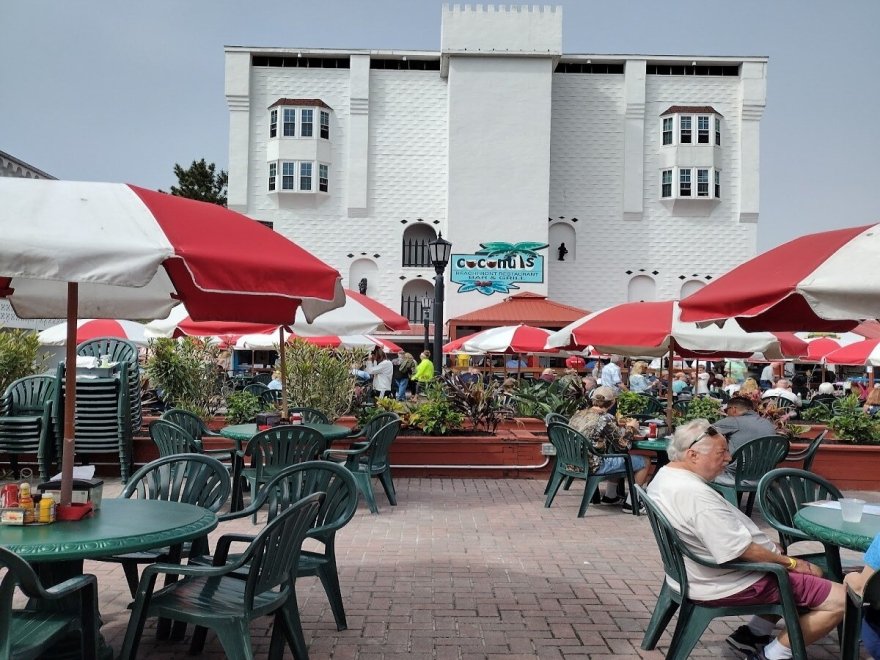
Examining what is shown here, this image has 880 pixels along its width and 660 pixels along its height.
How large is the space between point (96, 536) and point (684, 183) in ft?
119

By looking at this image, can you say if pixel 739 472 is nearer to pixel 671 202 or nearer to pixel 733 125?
A: pixel 671 202

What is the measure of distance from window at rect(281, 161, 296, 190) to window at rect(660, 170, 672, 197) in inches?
641

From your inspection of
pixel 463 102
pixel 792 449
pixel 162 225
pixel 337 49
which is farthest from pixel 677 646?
pixel 337 49

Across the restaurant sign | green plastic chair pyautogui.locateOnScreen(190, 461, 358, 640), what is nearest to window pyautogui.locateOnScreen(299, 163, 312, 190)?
the restaurant sign

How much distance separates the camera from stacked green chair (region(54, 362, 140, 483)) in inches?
364

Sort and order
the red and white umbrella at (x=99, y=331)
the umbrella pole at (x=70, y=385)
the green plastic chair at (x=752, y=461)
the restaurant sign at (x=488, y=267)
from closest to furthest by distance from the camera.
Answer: the umbrella pole at (x=70, y=385) < the green plastic chair at (x=752, y=461) < the red and white umbrella at (x=99, y=331) < the restaurant sign at (x=488, y=267)

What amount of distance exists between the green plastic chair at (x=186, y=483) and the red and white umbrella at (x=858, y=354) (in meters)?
13.9

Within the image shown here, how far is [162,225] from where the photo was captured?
3.66m

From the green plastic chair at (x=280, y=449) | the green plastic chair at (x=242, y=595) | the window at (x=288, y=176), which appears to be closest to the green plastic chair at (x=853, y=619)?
the green plastic chair at (x=242, y=595)

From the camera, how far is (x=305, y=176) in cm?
3638

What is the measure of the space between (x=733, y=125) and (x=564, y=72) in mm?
8010

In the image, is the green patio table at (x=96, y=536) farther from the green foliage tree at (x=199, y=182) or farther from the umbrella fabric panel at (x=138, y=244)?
the green foliage tree at (x=199, y=182)

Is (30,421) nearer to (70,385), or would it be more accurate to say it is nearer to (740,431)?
(70,385)

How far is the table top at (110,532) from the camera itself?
11.1 ft
